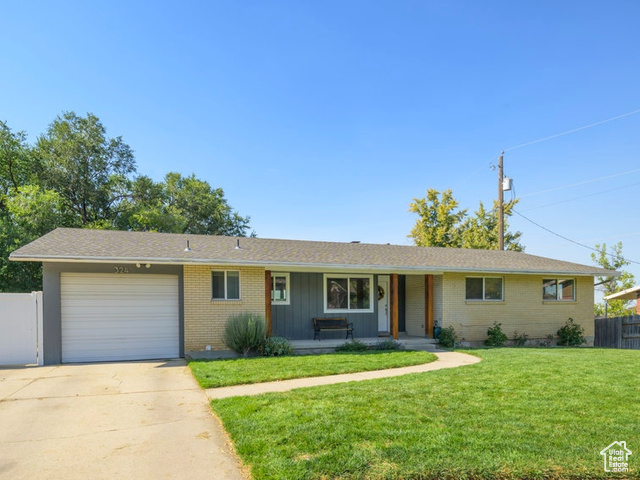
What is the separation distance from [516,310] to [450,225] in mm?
17736

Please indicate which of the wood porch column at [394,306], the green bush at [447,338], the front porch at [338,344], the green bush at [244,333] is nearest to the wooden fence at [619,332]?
the green bush at [447,338]


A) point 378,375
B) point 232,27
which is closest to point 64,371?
point 378,375

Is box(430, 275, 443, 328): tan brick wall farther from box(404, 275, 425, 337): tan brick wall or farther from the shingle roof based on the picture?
box(404, 275, 425, 337): tan brick wall

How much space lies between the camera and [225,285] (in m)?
12.1

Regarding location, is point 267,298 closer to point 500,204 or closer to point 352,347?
point 352,347

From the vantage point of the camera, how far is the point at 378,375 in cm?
854

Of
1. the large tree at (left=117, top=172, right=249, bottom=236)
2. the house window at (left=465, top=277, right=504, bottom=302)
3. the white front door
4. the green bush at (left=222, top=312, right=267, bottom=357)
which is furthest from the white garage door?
the large tree at (left=117, top=172, right=249, bottom=236)

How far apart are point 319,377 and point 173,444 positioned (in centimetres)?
407

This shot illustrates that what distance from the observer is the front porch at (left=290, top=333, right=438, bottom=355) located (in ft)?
40.6

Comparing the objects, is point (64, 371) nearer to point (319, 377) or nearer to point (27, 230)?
point (319, 377)

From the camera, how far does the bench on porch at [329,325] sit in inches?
536

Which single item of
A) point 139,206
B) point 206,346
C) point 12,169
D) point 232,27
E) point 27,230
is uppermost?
point 232,27

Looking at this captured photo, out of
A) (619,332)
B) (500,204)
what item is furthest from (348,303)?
(500,204)

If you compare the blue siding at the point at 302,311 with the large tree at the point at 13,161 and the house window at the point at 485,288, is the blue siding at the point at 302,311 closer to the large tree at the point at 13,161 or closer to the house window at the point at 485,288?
Result: the house window at the point at 485,288
